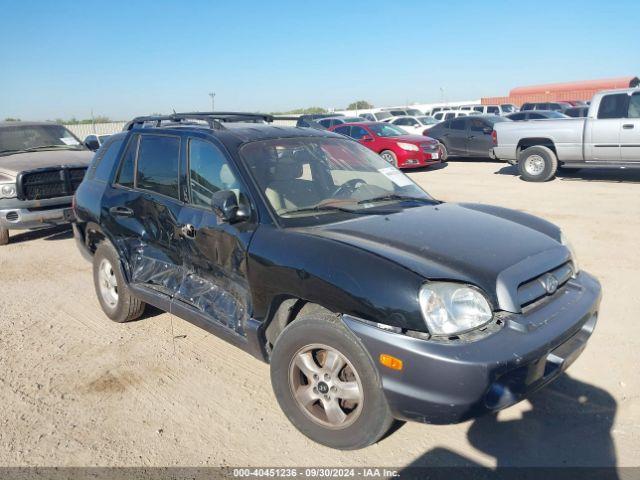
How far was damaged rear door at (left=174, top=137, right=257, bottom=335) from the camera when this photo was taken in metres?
3.37

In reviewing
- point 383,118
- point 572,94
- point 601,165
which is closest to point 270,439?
point 601,165

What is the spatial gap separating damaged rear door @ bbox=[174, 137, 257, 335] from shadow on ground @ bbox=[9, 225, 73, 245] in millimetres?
5565

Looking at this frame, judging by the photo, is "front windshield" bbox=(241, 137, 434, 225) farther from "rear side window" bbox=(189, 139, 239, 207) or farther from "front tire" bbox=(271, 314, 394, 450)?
"front tire" bbox=(271, 314, 394, 450)

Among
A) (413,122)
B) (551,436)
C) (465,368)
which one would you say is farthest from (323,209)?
(413,122)

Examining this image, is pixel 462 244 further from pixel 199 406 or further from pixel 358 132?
pixel 358 132

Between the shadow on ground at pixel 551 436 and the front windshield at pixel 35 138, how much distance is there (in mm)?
8752

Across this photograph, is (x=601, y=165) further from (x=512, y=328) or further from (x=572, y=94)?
(x=572, y=94)

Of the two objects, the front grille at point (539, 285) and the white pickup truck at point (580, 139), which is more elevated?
the white pickup truck at point (580, 139)

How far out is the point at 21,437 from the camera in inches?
123

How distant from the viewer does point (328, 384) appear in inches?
112

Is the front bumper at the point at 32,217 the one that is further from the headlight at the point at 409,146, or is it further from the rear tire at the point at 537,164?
the rear tire at the point at 537,164

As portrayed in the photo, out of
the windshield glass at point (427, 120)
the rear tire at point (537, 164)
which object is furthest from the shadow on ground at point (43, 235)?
the windshield glass at point (427, 120)

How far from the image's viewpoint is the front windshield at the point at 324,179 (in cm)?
348

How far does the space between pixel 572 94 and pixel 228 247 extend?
45141 mm
